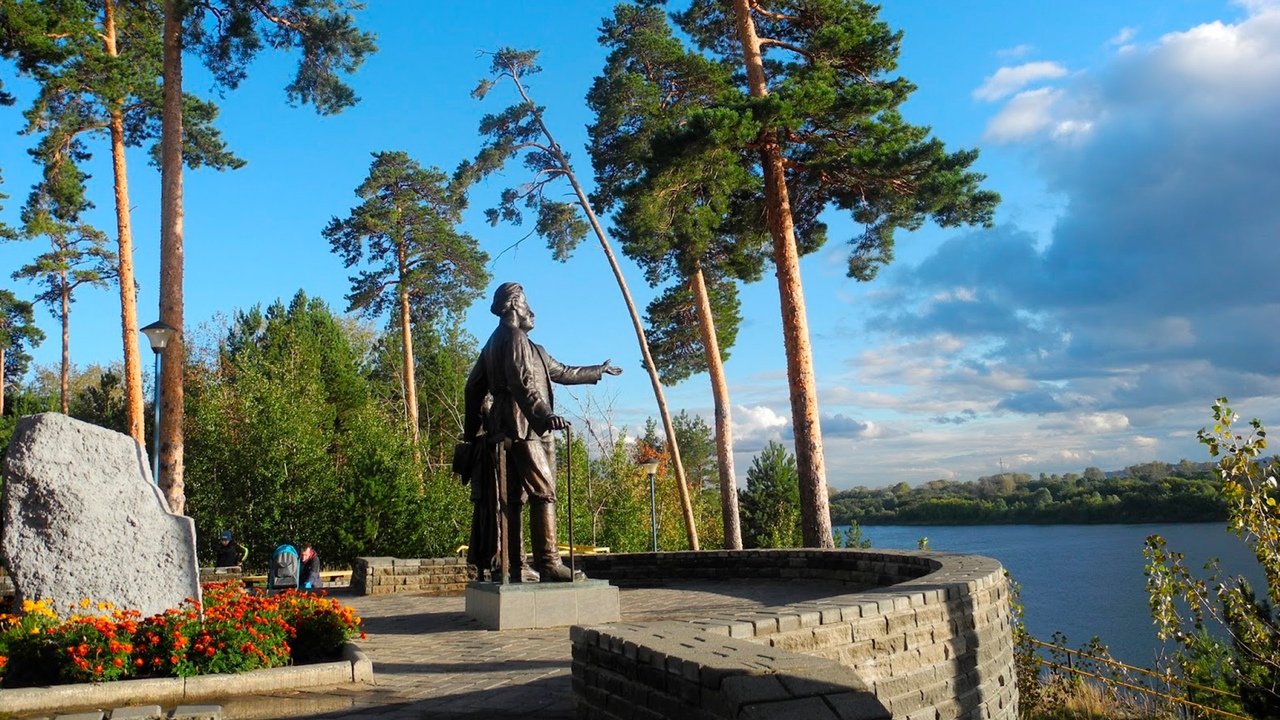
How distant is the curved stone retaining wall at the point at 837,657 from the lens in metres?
3.49

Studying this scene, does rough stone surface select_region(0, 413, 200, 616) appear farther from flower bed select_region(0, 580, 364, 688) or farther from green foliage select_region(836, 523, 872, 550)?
green foliage select_region(836, 523, 872, 550)

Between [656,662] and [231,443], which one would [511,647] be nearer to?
[656,662]

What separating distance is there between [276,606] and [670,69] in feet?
49.4

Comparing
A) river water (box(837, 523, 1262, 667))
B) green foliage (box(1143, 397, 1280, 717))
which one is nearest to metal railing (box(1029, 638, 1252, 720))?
green foliage (box(1143, 397, 1280, 717))

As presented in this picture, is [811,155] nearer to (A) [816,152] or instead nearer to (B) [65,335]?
(A) [816,152]

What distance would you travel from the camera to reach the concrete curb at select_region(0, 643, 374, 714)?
5.27m

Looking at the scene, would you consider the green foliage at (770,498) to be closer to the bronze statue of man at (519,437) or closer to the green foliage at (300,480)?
the green foliage at (300,480)

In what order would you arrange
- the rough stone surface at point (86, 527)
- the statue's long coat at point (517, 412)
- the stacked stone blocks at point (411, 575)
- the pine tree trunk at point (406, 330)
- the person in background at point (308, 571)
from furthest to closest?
the pine tree trunk at point (406, 330)
the person in background at point (308, 571)
the stacked stone blocks at point (411, 575)
the statue's long coat at point (517, 412)
the rough stone surface at point (86, 527)

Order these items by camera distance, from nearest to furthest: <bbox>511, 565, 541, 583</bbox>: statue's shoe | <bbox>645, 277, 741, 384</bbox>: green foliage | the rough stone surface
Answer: the rough stone surface < <bbox>511, 565, 541, 583</bbox>: statue's shoe < <bbox>645, 277, 741, 384</bbox>: green foliage

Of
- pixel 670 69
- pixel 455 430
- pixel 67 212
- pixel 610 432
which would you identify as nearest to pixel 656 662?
pixel 670 69

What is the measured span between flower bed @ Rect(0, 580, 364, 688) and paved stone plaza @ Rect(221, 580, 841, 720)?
15.9 inches

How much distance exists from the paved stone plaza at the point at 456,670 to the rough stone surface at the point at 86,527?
168 centimetres

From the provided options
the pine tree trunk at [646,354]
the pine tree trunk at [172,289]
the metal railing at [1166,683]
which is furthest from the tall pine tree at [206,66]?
the metal railing at [1166,683]

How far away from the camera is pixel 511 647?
22.9ft
